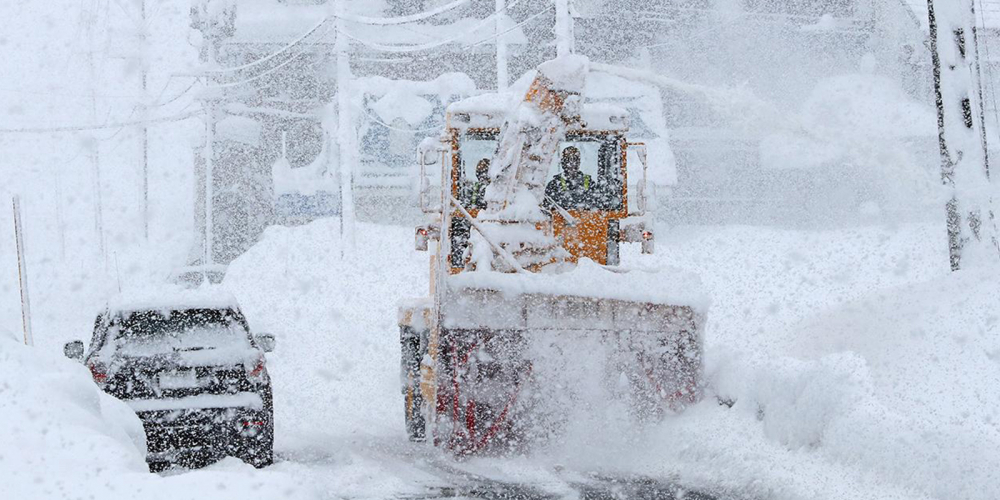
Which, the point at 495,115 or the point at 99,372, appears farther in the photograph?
the point at 495,115

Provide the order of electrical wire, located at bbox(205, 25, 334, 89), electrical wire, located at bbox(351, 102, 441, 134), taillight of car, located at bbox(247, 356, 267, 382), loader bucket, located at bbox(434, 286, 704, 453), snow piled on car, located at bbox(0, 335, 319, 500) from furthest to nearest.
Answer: electrical wire, located at bbox(205, 25, 334, 89) < electrical wire, located at bbox(351, 102, 441, 134) < taillight of car, located at bbox(247, 356, 267, 382) < loader bucket, located at bbox(434, 286, 704, 453) < snow piled on car, located at bbox(0, 335, 319, 500)

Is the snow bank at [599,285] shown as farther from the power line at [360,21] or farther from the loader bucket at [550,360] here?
the power line at [360,21]

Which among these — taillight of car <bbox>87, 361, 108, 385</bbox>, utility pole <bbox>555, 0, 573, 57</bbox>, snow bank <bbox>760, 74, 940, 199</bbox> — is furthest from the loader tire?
snow bank <bbox>760, 74, 940, 199</bbox>

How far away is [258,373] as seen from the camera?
10.8 metres

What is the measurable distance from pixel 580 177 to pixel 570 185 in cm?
13

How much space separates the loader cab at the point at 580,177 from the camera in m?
12.2

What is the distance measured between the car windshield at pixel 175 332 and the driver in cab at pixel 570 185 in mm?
3212

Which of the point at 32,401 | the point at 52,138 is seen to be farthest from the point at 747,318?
the point at 52,138

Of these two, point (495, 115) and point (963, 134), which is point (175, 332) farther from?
point (963, 134)

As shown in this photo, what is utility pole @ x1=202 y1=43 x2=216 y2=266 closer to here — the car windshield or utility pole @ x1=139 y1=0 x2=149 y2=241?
utility pole @ x1=139 y1=0 x2=149 y2=241

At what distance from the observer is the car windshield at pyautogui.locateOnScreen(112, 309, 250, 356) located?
10500mm

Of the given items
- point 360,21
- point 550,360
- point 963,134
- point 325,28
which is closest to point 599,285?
point 550,360

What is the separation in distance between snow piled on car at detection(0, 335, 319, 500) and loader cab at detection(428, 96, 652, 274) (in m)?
6.29

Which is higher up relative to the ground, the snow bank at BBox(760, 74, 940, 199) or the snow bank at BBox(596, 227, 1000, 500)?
the snow bank at BBox(760, 74, 940, 199)
